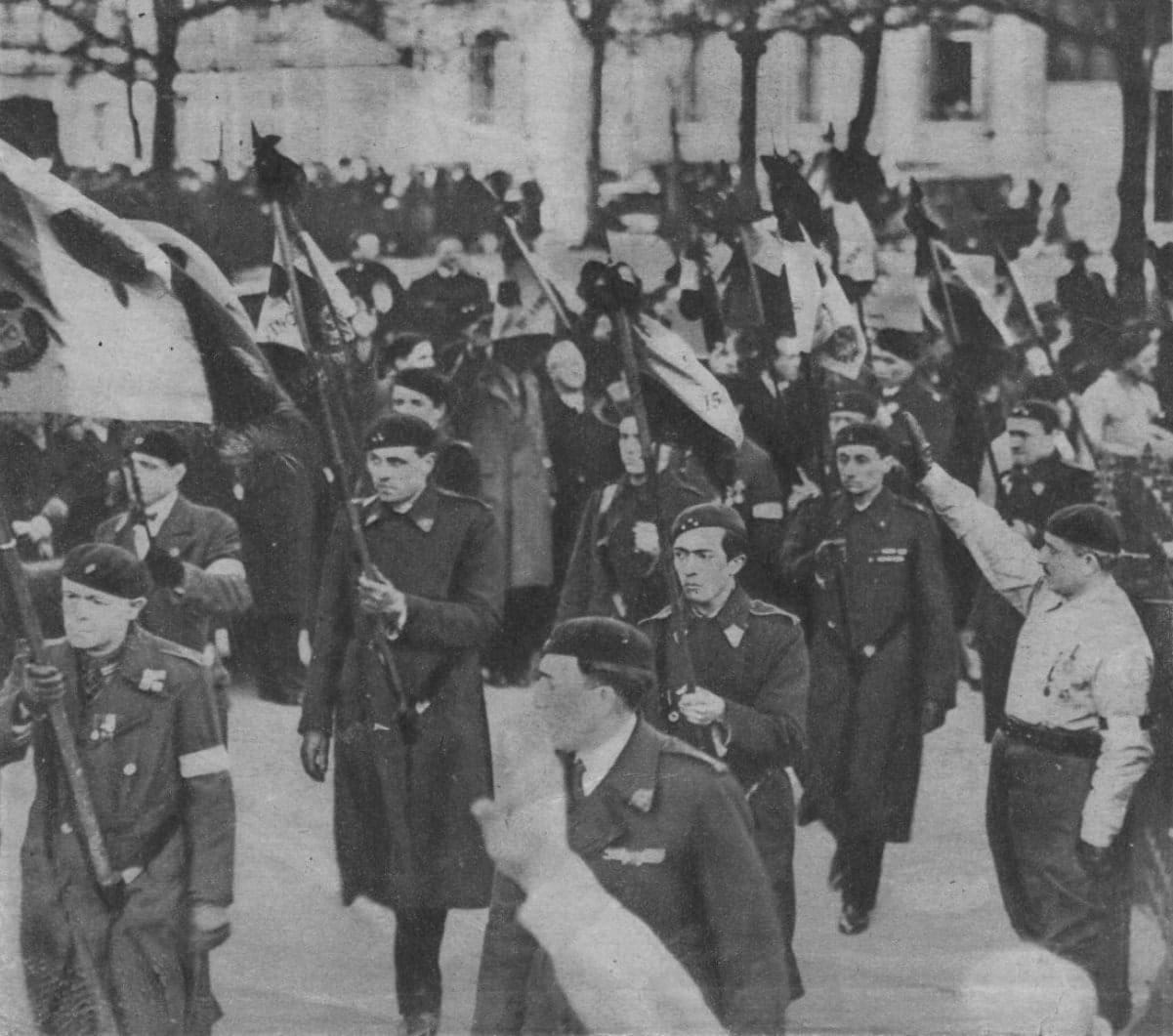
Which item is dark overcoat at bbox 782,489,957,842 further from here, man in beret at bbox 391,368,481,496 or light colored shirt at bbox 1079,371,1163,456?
man in beret at bbox 391,368,481,496

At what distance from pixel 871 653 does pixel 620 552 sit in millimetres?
883

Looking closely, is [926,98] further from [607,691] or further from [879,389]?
[607,691]

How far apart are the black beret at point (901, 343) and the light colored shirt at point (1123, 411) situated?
57 cm

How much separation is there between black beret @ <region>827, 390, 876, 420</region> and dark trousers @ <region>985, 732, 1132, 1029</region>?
1.17 meters

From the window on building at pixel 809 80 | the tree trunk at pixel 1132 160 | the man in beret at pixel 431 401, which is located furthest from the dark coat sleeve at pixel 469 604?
the tree trunk at pixel 1132 160

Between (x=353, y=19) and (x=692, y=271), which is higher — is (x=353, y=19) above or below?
above

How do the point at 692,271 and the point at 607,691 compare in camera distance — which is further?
the point at 692,271

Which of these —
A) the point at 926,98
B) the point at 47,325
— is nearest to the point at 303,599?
the point at 47,325

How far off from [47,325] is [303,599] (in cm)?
125

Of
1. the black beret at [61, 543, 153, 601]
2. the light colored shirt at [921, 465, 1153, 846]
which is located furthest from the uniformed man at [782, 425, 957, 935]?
the black beret at [61, 543, 153, 601]

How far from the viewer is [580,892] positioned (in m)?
5.19

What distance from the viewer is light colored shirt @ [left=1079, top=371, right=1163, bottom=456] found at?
18.7 ft

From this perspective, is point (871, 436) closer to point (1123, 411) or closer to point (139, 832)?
point (1123, 411)

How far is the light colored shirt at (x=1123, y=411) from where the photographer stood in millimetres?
5688
